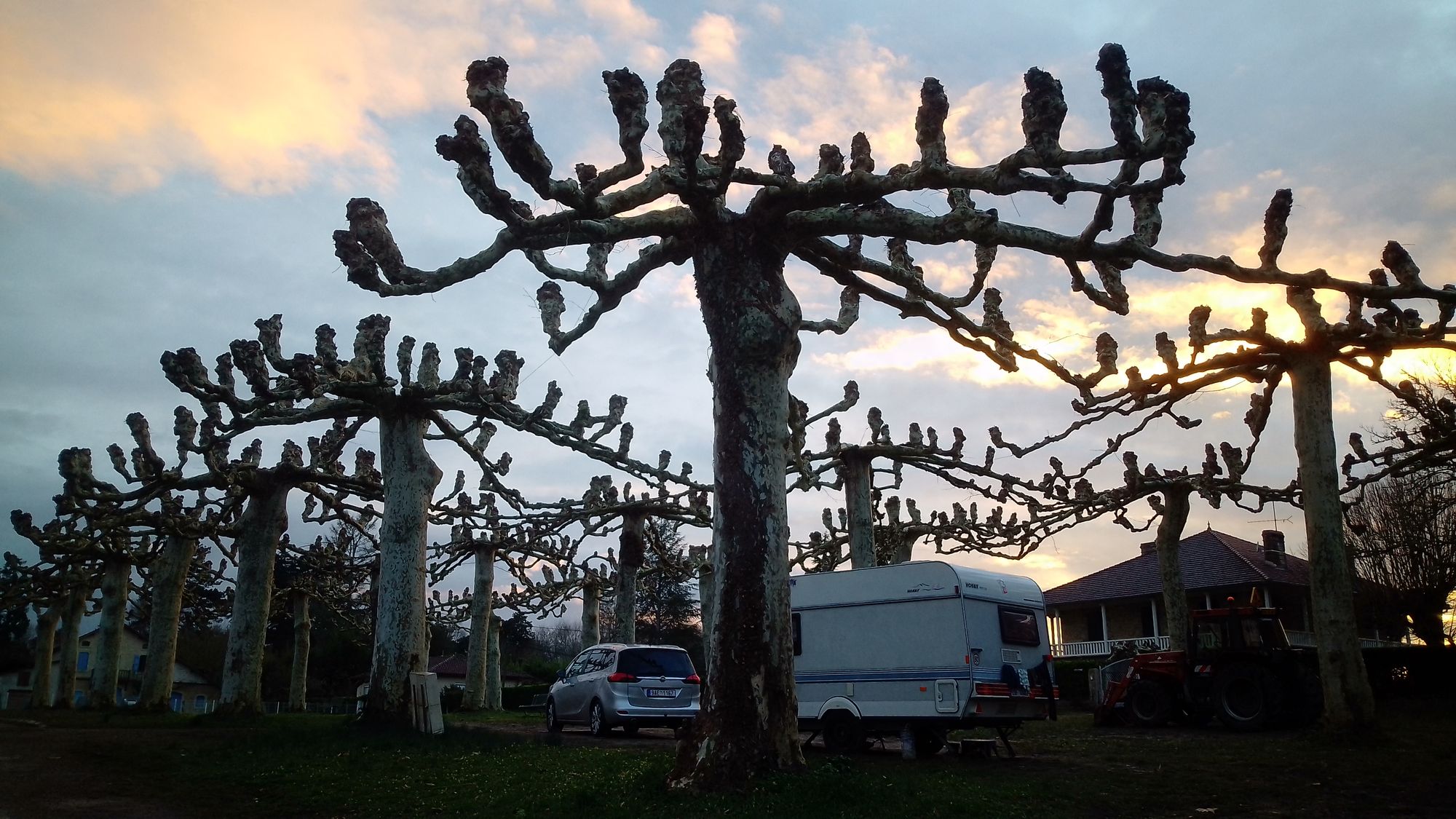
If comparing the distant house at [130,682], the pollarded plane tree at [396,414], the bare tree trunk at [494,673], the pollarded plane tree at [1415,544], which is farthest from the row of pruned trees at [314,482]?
the distant house at [130,682]

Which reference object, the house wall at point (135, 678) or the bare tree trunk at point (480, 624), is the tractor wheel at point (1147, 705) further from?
the house wall at point (135, 678)

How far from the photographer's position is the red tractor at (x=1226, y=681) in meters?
18.4

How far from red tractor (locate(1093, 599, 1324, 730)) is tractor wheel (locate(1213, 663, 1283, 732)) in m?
0.01

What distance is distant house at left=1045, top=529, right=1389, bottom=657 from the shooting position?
3803 centimetres

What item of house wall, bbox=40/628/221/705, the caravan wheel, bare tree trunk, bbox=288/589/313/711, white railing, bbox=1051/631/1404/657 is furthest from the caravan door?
house wall, bbox=40/628/221/705

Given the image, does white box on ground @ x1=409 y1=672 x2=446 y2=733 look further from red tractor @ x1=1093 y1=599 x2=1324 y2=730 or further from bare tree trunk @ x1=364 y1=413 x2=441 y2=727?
red tractor @ x1=1093 y1=599 x2=1324 y2=730

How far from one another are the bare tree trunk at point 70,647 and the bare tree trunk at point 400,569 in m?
25.9

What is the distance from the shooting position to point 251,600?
21.0 meters

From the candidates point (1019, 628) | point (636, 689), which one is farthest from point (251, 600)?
point (1019, 628)

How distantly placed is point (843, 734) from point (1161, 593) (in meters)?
27.2

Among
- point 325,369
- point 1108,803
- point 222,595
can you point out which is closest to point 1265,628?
point 1108,803

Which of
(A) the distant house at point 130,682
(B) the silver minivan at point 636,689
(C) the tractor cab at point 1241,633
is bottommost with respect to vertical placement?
(A) the distant house at point 130,682

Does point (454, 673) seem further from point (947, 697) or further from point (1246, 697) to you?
point (947, 697)

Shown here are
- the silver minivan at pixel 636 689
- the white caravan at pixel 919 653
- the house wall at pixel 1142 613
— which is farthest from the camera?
the house wall at pixel 1142 613
